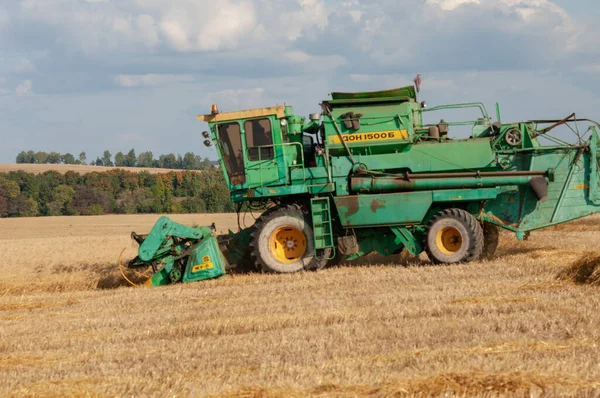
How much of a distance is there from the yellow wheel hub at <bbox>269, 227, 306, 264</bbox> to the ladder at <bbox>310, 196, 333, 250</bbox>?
1.12 feet

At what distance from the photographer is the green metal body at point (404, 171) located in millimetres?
13250

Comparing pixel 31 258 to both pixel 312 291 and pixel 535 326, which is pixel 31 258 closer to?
pixel 312 291

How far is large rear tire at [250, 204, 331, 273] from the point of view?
13586mm

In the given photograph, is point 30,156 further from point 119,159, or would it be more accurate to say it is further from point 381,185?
point 381,185

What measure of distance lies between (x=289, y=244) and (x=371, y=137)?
222 centimetres

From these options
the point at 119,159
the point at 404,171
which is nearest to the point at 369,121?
the point at 404,171

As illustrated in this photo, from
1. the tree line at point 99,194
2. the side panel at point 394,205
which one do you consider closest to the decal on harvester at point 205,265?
the side panel at point 394,205

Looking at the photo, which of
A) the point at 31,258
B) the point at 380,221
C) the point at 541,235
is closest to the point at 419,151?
Answer: the point at 380,221

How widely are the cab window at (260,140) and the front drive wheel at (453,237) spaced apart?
2943 millimetres

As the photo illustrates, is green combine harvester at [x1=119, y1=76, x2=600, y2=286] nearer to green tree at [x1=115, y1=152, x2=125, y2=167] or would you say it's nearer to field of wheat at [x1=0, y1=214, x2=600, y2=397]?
field of wheat at [x1=0, y1=214, x2=600, y2=397]

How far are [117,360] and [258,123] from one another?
23.1ft

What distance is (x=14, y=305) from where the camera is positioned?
11.5m

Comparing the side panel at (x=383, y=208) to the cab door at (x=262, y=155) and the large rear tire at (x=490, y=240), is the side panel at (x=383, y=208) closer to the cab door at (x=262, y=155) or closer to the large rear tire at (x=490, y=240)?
the cab door at (x=262, y=155)

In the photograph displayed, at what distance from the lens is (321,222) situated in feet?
44.4
